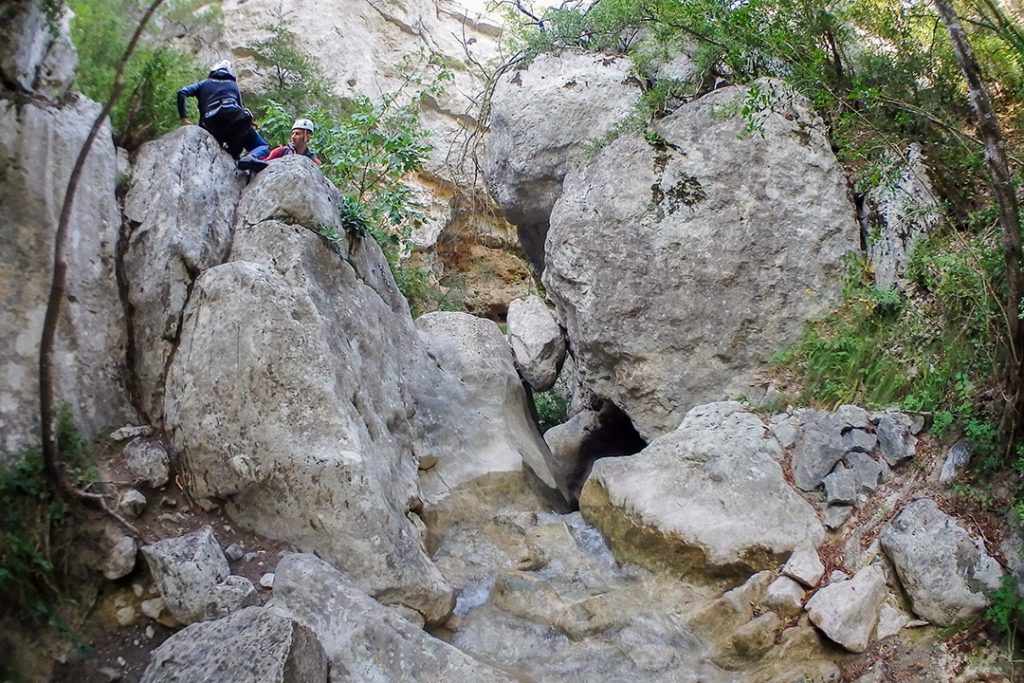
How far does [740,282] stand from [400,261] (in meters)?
5.13

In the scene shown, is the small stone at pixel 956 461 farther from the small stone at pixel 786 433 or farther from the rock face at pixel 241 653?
the rock face at pixel 241 653

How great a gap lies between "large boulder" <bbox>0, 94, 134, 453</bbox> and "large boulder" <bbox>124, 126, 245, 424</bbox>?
15 cm

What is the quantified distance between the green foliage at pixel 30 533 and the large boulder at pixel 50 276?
24 centimetres

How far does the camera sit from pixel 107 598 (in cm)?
445

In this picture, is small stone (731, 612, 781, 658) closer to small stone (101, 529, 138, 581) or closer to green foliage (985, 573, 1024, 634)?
green foliage (985, 573, 1024, 634)

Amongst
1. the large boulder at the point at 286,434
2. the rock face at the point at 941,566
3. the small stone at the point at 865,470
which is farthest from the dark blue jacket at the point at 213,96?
the rock face at the point at 941,566

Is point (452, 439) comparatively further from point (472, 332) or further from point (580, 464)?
point (580, 464)

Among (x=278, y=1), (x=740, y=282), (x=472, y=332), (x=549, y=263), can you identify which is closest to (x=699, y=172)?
(x=740, y=282)

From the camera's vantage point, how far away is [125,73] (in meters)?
6.53

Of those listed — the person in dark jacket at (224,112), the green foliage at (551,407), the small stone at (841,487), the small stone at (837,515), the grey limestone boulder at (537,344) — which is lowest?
the green foliage at (551,407)

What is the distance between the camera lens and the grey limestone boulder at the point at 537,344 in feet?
37.5

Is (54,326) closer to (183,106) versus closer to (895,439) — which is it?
(183,106)

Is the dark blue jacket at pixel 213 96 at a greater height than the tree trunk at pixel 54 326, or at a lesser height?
greater

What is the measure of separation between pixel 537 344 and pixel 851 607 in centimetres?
700
